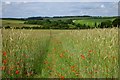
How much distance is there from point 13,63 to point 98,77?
6.00 ft

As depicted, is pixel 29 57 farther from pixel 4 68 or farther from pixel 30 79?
pixel 4 68

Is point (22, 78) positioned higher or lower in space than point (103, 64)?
lower

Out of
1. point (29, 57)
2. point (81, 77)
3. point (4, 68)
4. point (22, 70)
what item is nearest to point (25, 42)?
point (29, 57)

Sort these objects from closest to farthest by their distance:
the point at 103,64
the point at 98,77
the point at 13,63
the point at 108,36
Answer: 1. the point at 98,77
2. the point at 103,64
3. the point at 13,63
4. the point at 108,36

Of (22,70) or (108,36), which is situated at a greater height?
(108,36)

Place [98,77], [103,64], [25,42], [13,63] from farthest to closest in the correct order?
[25,42], [13,63], [103,64], [98,77]

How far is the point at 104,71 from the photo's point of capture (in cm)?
490

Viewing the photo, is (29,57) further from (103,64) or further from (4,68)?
(103,64)

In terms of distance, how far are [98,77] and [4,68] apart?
1785 mm

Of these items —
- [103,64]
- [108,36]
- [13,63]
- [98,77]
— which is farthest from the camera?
[108,36]

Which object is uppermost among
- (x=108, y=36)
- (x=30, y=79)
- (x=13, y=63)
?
(x=108, y=36)

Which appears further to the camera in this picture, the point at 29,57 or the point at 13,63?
the point at 29,57

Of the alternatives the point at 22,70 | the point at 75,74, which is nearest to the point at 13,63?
the point at 22,70

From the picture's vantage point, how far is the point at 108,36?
613cm
